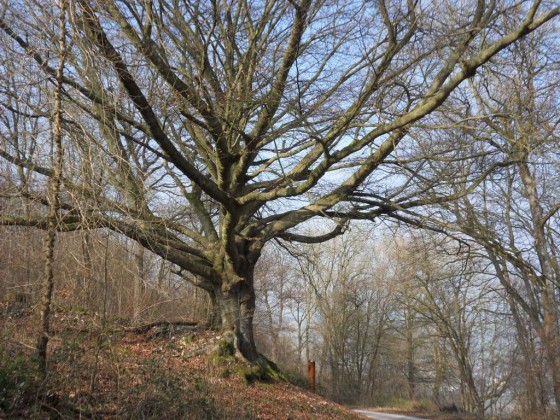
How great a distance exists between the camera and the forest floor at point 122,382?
5223mm

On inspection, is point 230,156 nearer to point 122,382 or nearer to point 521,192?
point 122,382

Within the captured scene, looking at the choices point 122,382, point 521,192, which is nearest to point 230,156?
point 122,382

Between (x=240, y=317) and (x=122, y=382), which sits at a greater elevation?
(x=240, y=317)

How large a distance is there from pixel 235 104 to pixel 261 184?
9.59 feet

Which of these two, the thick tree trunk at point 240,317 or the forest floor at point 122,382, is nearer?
the forest floor at point 122,382

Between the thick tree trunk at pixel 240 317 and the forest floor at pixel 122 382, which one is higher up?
the thick tree trunk at pixel 240 317

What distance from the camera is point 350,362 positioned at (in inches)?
1415

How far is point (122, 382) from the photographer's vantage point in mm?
6730

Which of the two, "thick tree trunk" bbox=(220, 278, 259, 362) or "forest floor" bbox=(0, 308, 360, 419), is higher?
"thick tree trunk" bbox=(220, 278, 259, 362)

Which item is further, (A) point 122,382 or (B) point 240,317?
(B) point 240,317

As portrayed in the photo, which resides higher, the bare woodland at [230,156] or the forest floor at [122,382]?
the bare woodland at [230,156]

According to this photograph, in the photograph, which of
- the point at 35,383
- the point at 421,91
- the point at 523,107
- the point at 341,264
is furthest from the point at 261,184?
the point at 341,264

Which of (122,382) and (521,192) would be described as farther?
(521,192)

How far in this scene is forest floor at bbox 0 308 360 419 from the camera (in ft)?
→ 17.1
